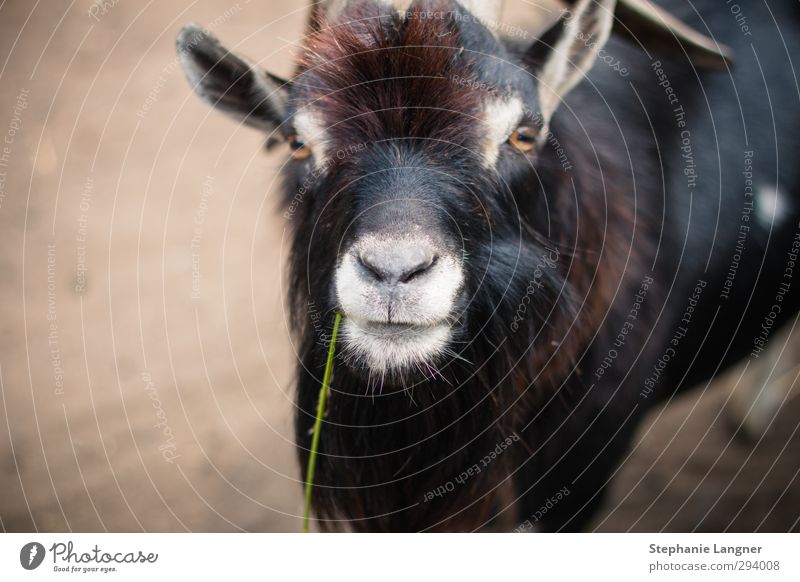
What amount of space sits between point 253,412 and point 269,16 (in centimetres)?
183

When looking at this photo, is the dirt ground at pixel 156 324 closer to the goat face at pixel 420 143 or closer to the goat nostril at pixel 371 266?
the goat face at pixel 420 143

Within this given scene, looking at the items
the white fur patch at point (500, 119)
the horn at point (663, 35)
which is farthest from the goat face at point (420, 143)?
the horn at point (663, 35)

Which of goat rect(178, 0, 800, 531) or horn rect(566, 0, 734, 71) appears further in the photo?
horn rect(566, 0, 734, 71)

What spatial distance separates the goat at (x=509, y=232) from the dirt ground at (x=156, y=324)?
1.23 ft

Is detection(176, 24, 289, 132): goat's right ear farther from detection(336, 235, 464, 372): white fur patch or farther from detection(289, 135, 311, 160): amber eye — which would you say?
detection(336, 235, 464, 372): white fur patch

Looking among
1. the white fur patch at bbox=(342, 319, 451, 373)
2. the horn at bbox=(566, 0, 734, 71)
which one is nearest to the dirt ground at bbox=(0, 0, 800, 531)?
the white fur patch at bbox=(342, 319, 451, 373)

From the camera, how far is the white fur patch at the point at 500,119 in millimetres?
1401

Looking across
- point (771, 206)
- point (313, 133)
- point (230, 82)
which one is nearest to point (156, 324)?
point (230, 82)

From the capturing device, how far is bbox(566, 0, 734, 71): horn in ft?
5.61

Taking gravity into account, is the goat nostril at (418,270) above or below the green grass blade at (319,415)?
above

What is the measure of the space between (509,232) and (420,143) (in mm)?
272

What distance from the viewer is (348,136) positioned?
1.43m
